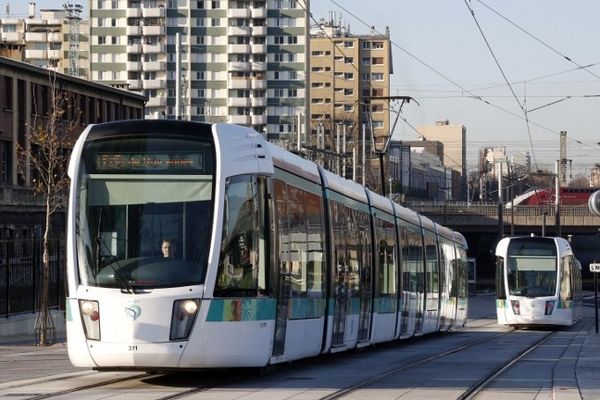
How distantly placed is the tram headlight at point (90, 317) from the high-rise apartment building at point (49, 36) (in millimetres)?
136163

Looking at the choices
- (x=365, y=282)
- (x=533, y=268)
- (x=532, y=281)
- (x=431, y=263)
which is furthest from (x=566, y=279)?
(x=365, y=282)

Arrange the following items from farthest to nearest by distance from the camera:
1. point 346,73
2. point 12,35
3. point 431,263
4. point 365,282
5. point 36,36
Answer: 1. point 346,73
2. point 12,35
3. point 36,36
4. point 431,263
5. point 365,282

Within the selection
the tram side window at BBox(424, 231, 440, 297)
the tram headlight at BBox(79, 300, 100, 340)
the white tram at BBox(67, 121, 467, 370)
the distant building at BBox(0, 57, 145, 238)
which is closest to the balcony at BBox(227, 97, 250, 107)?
the distant building at BBox(0, 57, 145, 238)

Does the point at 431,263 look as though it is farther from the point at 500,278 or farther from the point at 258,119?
the point at 258,119

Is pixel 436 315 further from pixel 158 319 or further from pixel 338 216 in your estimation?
pixel 158 319

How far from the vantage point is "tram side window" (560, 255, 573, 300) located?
4719cm

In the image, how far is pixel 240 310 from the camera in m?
17.1

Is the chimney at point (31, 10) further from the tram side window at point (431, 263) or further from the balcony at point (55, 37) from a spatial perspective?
the tram side window at point (431, 263)

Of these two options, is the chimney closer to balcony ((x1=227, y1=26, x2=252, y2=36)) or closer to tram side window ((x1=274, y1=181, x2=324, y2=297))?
balcony ((x1=227, y1=26, x2=252, y2=36))

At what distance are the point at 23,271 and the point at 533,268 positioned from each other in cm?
1952

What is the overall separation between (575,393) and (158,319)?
4804 mm

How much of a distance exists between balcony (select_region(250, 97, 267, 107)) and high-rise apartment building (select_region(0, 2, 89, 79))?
710 inches

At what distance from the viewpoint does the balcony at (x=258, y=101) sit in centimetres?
15750

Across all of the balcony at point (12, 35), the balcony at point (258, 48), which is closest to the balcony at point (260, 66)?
the balcony at point (258, 48)
